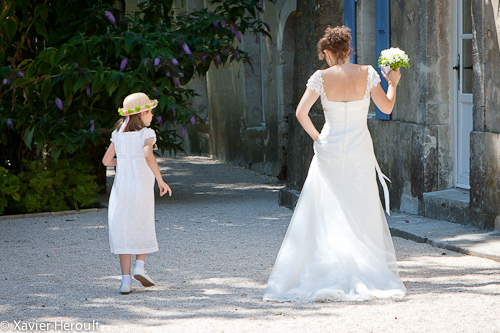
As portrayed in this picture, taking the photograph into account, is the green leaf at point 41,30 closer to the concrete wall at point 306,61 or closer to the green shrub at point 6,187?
the green shrub at point 6,187

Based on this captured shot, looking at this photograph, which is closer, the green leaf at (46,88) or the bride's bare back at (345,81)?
the bride's bare back at (345,81)

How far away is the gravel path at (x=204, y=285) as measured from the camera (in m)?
3.83

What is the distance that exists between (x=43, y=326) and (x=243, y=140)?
1054 centimetres

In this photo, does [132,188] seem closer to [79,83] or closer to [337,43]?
[337,43]

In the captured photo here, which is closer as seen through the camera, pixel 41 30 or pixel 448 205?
pixel 448 205

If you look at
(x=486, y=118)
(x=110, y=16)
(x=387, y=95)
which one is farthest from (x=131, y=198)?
(x=110, y=16)

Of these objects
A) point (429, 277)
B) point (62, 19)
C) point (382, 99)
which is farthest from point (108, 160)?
point (62, 19)

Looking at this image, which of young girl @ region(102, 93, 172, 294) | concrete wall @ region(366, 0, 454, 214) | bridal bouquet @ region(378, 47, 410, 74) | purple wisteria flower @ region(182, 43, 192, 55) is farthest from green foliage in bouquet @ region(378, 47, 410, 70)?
purple wisteria flower @ region(182, 43, 192, 55)

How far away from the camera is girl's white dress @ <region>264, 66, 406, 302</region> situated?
4.40 metres

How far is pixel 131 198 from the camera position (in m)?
4.73

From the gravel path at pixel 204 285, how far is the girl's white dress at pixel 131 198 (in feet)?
1.15

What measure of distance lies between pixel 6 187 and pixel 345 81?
514 centimetres

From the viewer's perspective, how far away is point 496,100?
6273mm

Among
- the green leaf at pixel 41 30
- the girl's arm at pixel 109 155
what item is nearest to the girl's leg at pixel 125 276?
the girl's arm at pixel 109 155
